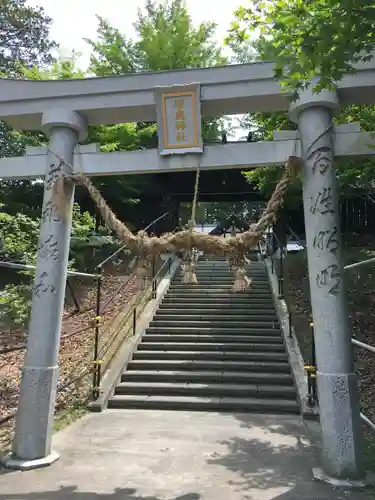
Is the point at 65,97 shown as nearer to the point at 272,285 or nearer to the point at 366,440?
the point at 366,440

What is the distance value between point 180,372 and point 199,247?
372 cm

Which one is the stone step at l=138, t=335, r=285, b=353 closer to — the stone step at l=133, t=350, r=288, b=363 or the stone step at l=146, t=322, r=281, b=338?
the stone step at l=133, t=350, r=288, b=363

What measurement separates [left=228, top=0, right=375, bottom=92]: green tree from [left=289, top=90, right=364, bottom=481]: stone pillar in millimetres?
715

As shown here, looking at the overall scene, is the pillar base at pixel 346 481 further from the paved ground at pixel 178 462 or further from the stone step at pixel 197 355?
the stone step at pixel 197 355

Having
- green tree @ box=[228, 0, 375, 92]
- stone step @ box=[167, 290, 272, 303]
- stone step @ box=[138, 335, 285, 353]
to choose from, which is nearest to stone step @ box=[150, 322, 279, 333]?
stone step @ box=[138, 335, 285, 353]

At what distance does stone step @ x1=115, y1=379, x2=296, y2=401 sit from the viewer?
6.66 meters

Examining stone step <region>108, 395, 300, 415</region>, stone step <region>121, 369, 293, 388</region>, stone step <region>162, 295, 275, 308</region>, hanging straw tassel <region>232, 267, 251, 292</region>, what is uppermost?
stone step <region>162, 295, 275, 308</region>

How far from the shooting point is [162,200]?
15086 mm

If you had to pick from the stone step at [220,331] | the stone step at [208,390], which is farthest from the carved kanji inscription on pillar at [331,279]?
the stone step at [220,331]

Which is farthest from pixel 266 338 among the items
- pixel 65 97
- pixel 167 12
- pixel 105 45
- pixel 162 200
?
pixel 167 12

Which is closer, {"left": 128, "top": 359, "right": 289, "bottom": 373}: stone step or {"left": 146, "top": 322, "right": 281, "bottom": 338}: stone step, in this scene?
{"left": 128, "top": 359, "right": 289, "bottom": 373}: stone step

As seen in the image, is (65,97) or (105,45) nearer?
(65,97)

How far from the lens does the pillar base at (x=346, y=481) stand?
3.75m

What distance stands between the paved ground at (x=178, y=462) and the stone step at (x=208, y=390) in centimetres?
64
